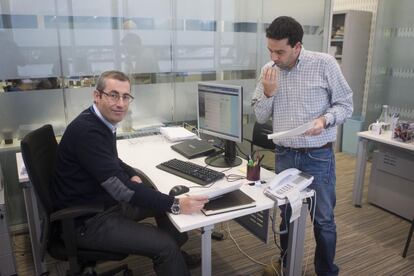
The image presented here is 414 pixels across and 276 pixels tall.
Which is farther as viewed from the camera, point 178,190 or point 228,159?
point 228,159

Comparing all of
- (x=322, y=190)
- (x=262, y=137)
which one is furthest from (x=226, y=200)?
(x=262, y=137)

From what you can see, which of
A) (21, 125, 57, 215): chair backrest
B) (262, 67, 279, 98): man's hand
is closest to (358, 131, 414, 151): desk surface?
(262, 67, 279, 98): man's hand

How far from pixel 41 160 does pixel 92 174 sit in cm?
34

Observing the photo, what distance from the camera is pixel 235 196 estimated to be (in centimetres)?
168

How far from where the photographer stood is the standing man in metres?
1.79

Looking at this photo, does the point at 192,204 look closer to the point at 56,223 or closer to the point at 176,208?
the point at 176,208

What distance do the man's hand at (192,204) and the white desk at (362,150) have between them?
1946 mm

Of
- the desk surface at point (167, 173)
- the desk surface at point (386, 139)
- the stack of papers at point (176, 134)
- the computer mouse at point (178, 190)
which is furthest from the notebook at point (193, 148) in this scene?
the desk surface at point (386, 139)

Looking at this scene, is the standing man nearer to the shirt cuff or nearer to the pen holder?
the shirt cuff

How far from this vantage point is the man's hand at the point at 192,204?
4.99 ft

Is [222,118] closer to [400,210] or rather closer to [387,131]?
[387,131]

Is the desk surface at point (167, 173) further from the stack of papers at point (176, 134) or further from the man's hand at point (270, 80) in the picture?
the man's hand at point (270, 80)

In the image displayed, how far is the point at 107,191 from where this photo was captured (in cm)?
162

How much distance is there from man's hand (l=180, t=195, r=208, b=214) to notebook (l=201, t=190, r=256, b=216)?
0.04 meters
